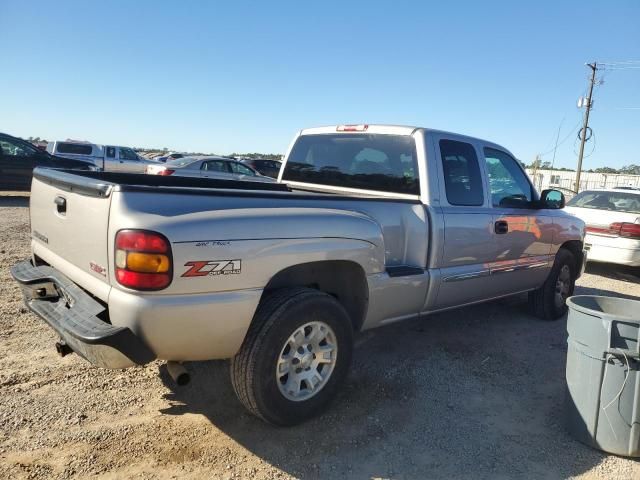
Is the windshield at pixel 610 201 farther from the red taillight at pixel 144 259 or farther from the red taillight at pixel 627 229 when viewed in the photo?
the red taillight at pixel 144 259

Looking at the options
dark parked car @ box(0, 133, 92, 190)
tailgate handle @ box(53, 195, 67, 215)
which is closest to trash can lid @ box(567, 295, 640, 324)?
tailgate handle @ box(53, 195, 67, 215)

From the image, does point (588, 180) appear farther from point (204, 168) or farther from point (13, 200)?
point (13, 200)

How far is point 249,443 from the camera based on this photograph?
2967 mm

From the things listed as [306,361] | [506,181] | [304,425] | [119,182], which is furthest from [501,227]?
[119,182]

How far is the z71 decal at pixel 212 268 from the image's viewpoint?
2.48 metres

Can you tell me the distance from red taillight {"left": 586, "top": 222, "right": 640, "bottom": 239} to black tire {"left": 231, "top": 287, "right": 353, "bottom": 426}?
7027mm

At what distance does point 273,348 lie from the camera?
112 inches

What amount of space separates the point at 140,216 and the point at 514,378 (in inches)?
130

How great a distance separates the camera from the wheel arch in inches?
123

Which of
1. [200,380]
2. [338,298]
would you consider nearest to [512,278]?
[338,298]

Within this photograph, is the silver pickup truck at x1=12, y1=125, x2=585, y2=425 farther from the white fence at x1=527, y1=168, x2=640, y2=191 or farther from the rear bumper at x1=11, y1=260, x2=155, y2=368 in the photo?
the white fence at x1=527, y1=168, x2=640, y2=191

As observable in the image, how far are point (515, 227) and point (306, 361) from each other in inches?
107

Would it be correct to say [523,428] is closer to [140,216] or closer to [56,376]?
[140,216]

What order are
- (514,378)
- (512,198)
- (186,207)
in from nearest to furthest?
(186,207)
(514,378)
(512,198)
